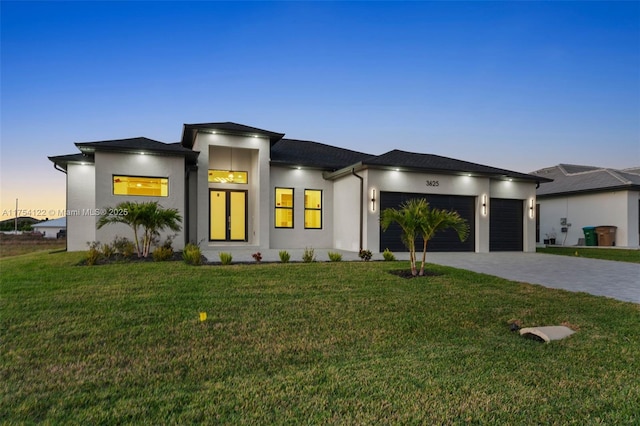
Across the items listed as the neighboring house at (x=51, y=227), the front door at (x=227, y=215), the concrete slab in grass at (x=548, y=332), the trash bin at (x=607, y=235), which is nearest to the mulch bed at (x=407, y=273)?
the concrete slab in grass at (x=548, y=332)

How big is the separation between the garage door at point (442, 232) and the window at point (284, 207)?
3738mm

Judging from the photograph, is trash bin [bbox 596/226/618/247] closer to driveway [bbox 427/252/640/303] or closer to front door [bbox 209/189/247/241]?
driveway [bbox 427/252/640/303]

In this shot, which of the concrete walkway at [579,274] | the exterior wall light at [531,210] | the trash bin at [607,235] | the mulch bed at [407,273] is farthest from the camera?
the trash bin at [607,235]

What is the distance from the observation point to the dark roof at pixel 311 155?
14.3m

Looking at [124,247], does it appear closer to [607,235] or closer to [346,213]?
[346,213]

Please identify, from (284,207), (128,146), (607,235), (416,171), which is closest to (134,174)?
(128,146)

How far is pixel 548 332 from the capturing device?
3.93 m

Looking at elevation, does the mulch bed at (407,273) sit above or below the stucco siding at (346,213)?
below

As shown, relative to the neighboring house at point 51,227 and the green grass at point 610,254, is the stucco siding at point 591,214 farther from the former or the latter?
the neighboring house at point 51,227

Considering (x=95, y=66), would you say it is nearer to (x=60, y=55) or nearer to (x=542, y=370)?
(x=60, y=55)

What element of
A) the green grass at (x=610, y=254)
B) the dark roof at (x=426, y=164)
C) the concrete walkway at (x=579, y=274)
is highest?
the dark roof at (x=426, y=164)

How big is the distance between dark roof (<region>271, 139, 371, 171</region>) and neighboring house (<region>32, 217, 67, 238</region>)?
46.7 feet

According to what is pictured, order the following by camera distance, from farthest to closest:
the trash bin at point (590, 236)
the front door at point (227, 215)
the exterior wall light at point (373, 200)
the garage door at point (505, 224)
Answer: the trash bin at point (590, 236), the garage door at point (505, 224), the front door at point (227, 215), the exterior wall light at point (373, 200)

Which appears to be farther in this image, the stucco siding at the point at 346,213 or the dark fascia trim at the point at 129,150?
the stucco siding at the point at 346,213
